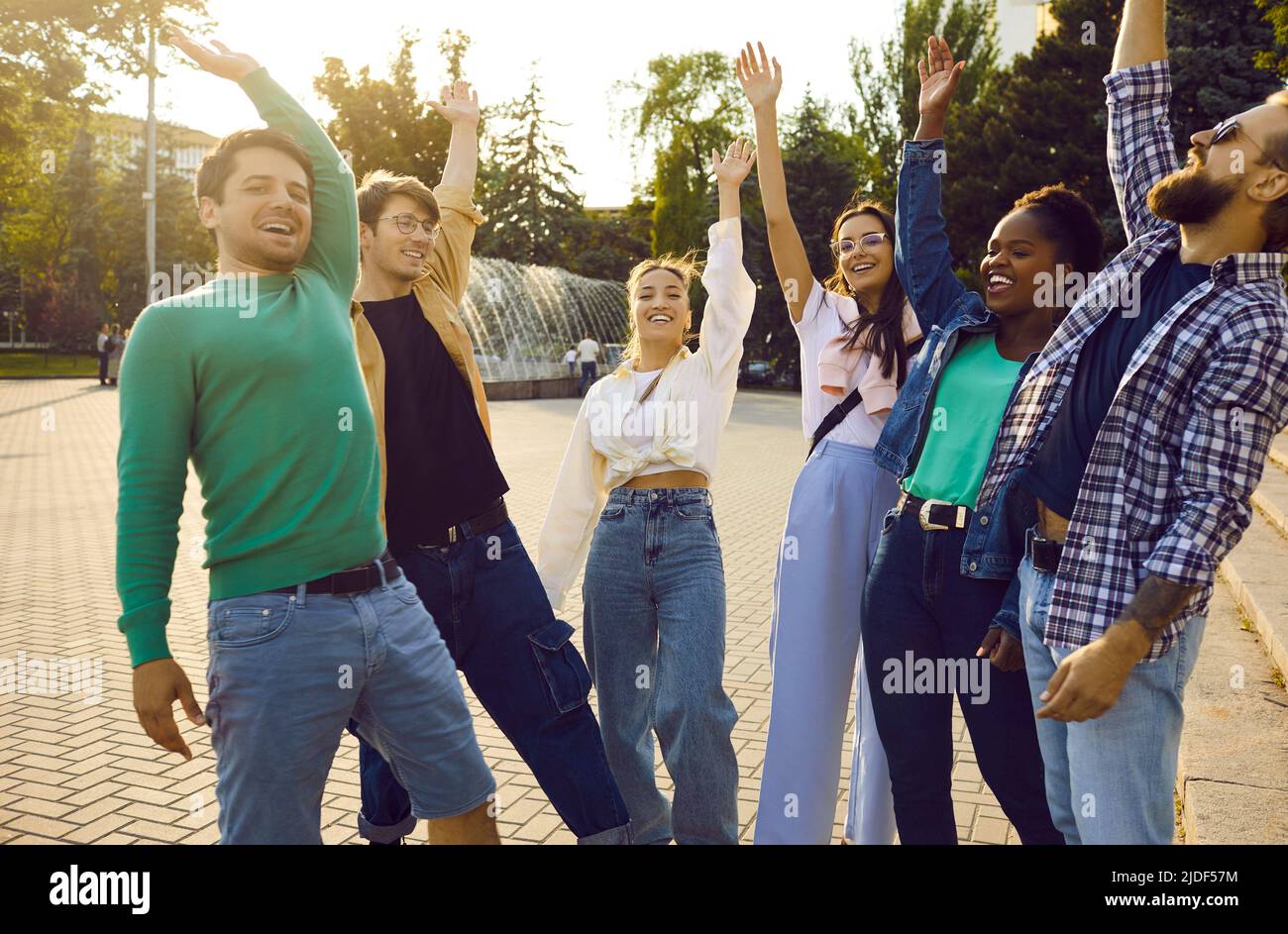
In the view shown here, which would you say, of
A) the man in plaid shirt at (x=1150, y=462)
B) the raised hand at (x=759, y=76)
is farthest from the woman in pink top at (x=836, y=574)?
the man in plaid shirt at (x=1150, y=462)

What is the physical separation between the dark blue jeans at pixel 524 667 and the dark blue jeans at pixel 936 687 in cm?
82

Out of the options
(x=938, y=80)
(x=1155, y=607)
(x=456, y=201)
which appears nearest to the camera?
(x=1155, y=607)

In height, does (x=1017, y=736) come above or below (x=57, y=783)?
above

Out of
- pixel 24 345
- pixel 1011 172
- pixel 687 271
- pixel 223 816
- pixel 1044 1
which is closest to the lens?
pixel 223 816

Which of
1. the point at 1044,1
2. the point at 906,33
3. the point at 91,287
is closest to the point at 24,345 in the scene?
the point at 91,287

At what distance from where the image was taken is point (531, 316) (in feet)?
112

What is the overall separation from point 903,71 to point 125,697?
123 feet

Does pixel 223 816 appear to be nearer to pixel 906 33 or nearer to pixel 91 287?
pixel 906 33

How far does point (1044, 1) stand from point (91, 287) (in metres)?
42.3

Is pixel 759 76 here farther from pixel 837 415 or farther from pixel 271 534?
pixel 271 534

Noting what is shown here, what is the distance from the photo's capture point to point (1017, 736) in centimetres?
276

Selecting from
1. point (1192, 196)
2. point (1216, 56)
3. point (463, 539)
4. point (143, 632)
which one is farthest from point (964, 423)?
point (1216, 56)
